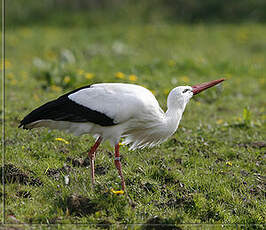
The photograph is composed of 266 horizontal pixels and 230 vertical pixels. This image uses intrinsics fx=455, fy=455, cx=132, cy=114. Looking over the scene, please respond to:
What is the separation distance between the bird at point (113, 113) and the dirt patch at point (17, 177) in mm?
438

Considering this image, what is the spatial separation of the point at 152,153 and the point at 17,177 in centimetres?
154

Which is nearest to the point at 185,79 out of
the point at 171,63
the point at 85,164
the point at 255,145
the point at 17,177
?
the point at 171,63

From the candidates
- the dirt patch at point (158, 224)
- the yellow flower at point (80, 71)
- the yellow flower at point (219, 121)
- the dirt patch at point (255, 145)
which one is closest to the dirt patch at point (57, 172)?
the dirt patch at point (158, 224)

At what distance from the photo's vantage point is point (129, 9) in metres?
13.6

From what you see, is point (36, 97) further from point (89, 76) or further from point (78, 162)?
point (78, 162)

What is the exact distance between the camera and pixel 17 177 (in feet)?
13.9

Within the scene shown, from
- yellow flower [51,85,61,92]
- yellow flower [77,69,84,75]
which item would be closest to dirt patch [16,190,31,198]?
yellow flower [51,85,61,92]

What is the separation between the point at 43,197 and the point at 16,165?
0.58 meters

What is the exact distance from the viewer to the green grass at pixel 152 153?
3.87 meters

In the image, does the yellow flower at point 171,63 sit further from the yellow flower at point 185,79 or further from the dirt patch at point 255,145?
the dirt patch at point 255,145

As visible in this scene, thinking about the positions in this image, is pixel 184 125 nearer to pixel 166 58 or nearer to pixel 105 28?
pixel 166 58

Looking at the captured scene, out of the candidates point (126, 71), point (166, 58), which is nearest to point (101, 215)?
point (126, 71)

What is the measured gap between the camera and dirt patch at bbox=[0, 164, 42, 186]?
4211 millimetres

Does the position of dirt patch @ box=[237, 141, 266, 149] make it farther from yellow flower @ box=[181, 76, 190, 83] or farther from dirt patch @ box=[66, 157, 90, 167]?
yellow flower @ box=[181, 76, 190, 83]
